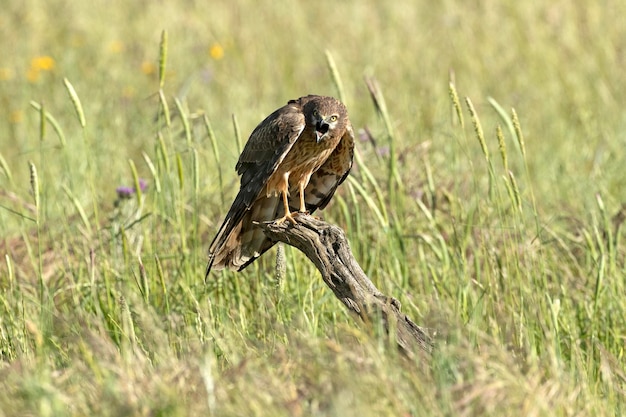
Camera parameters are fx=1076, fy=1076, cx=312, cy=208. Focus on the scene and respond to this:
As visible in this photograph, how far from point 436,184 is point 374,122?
2039 millimetres

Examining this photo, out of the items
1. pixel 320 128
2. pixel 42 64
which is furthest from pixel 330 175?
pixel 42 64

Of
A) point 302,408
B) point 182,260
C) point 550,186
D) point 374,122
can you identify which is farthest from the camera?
point 374,122

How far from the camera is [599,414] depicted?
98.9 inches

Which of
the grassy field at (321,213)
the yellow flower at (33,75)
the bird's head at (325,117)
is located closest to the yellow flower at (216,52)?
the grassy field at (321,213)

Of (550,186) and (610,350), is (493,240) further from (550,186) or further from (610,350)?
(550,186)

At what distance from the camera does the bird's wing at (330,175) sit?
13.0ft

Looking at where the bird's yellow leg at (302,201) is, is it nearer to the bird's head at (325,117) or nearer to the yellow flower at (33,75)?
the bird's head at (325,117)

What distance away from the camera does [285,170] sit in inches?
158

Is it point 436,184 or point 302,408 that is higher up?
point 436,184

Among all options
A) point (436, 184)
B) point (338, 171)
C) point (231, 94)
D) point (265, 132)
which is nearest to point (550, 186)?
point (436, 184)

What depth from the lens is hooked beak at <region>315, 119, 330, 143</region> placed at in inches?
151

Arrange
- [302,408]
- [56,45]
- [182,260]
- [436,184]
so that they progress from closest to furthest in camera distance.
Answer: [302,408] → [182,260] → [436,184] → [56,45]

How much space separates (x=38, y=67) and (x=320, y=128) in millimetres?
4120

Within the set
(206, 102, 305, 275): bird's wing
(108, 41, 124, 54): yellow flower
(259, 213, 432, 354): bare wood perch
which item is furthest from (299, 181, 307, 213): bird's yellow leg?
(108, 41, 124, 54): yellow flower
